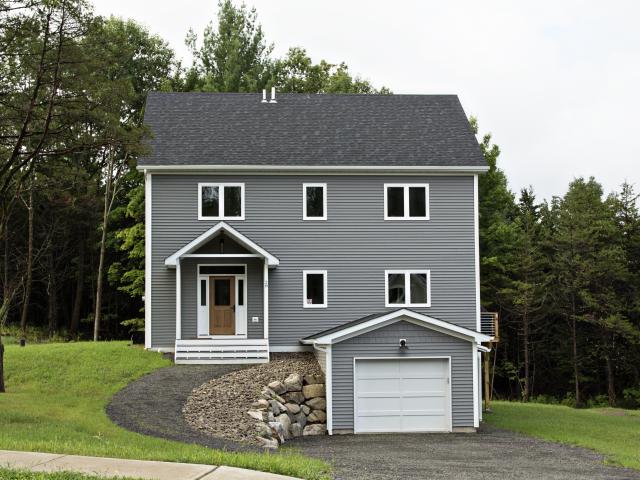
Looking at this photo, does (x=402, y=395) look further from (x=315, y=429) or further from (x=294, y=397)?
(x=294, y=397)

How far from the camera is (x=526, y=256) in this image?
1737 inches

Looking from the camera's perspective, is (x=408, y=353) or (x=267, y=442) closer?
(x=267, y=442)

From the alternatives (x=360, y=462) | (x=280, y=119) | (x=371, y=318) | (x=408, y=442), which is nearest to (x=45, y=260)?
(x=280, y=119)

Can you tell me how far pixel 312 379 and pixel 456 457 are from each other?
6997mm

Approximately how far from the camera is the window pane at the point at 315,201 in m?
27.8

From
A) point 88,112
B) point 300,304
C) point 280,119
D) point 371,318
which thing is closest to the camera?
point 88,112

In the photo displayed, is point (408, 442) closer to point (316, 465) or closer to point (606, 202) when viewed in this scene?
point (316, 465)

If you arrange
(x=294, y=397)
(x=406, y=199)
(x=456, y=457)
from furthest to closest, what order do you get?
1. (x=406, y=199)
2. (x=294, y=397)
3. (x=456, y=457)

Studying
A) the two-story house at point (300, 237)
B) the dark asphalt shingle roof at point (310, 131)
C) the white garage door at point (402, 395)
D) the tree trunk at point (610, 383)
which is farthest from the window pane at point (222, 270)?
the tree trunk at point (610, 383)

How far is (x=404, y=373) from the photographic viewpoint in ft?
76.5

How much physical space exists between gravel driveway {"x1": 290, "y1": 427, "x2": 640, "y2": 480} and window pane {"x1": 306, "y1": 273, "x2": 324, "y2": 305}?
6.36m

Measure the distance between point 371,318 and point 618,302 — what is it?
22472 millimetres

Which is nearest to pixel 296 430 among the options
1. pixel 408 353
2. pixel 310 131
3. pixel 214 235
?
pixel 408 353

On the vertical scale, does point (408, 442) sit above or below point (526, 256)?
below
